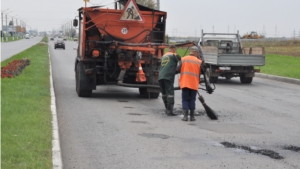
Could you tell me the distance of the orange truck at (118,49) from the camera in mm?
15211

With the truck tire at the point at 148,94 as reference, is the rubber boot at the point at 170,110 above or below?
above

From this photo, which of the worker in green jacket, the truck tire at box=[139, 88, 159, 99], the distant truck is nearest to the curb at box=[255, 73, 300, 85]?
the distant truck

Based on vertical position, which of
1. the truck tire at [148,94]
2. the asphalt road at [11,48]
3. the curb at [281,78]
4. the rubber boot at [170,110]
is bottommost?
the asphalt road at [11,48]

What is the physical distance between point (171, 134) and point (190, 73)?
220 centimetres

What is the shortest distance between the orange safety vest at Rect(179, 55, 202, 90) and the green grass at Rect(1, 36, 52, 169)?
3.06 m

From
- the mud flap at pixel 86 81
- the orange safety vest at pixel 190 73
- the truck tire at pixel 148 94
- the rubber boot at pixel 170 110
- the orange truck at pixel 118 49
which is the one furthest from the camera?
the truck tire at pixel 148 94

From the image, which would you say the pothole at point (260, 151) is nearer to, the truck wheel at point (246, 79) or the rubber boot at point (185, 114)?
the rubber boot at point (185, 114)

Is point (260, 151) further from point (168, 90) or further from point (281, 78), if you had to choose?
point (281, 78)

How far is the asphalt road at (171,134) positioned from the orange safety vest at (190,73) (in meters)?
0.84

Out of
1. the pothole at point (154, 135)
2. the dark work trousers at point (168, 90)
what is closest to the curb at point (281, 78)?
the dark work trousers at point (168, 90)

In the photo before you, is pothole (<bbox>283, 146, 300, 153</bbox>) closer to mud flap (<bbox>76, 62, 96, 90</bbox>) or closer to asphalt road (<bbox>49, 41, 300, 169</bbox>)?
asphalt road (<bbox>49, 41, 300, 169</bbox>)

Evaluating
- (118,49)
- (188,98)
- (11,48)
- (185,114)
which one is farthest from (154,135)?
(11,48)

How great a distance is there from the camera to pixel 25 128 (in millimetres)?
9000

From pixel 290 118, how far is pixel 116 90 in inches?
298
